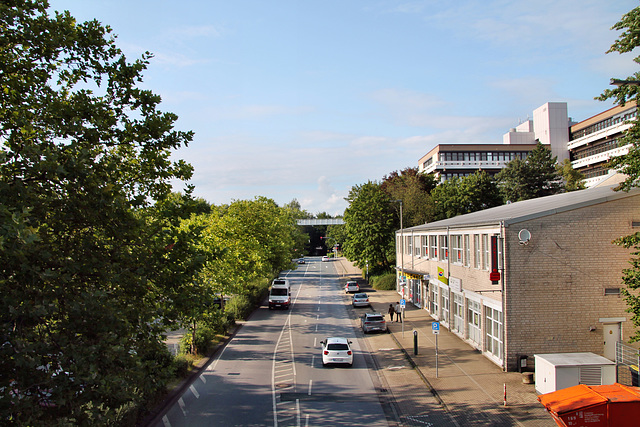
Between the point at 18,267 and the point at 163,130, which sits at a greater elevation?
the point at 163,130

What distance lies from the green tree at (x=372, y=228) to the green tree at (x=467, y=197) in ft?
23.3

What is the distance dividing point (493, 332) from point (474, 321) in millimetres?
3298

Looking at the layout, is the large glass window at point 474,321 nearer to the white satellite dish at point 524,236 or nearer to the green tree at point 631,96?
the white satellite dish at point 524,236

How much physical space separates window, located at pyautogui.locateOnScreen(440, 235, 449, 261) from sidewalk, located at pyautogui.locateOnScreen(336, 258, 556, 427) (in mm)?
5398

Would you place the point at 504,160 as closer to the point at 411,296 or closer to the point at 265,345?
the point at 411,296

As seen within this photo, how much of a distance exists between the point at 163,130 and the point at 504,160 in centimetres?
7876

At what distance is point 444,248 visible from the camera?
103 feet

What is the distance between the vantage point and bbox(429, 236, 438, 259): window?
33.8 meters

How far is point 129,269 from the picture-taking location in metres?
9.91

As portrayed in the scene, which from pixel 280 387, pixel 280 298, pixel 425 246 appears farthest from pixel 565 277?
pixel 280 298

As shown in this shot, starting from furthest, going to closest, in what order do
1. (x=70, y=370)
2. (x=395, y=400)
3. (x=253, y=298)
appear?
1. (x=253, y=298)
2. (x=395, y=400)
3. (x=70, y=370)

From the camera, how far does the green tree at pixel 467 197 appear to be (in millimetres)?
56375

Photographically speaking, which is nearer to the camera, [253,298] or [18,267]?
[18,267]

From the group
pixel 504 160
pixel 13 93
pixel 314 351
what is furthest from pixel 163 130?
pixel 504 160
